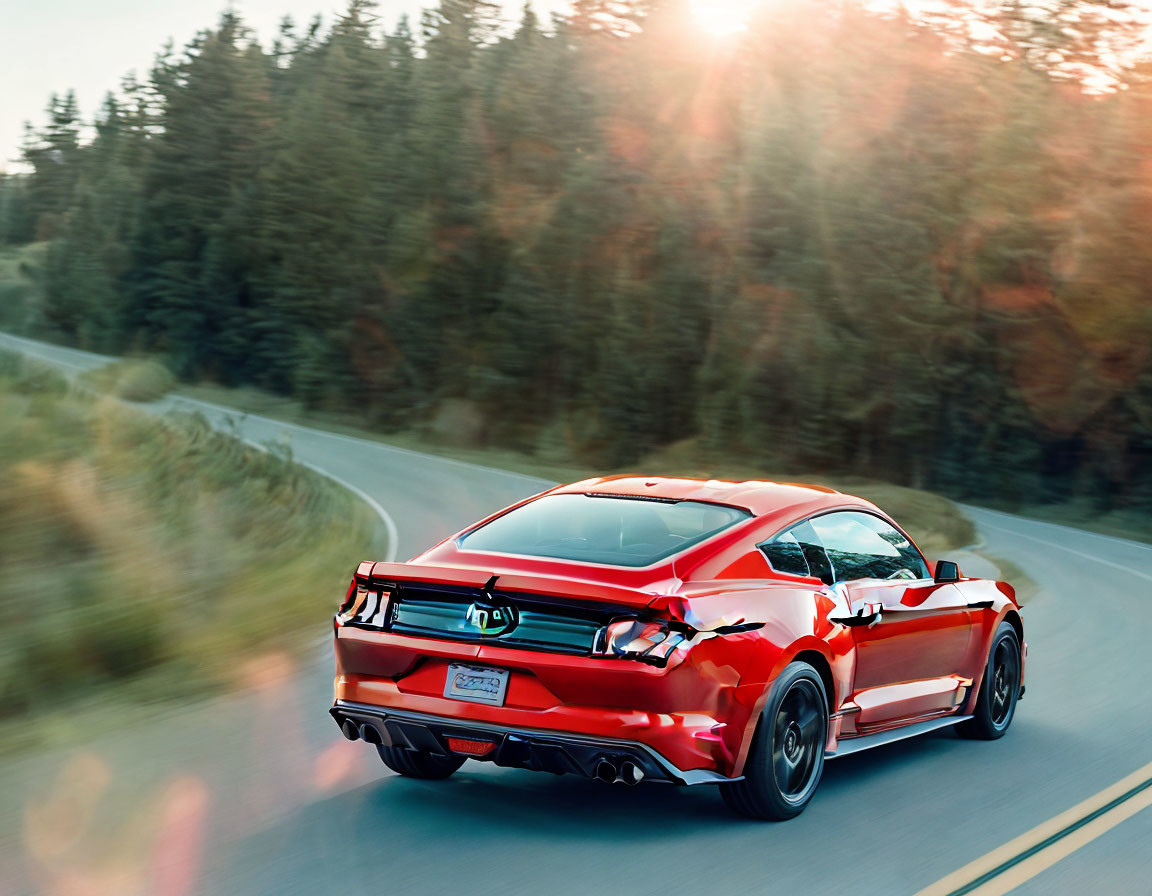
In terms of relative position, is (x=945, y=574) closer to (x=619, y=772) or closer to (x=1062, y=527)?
(x=619, y=772)

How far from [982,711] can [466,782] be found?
3063mm

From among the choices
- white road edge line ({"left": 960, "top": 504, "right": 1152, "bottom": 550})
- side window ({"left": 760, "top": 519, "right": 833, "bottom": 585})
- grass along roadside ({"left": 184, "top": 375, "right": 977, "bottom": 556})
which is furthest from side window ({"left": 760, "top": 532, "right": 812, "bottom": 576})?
white road edge line ({"left": 960, "top": 504, "right": 1152, "bottom": 550})

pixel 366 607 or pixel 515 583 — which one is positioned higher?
pixel 515 583

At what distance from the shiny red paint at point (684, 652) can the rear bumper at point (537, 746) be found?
30 millimetres

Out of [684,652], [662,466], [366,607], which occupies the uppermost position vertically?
[684,652]

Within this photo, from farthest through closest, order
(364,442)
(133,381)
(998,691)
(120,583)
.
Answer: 1. (133,381)
2. (364,442)
3. (120,583)
4. (998,691)

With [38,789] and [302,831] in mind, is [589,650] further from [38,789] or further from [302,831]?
[38,789]

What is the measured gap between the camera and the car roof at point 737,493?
21.0ft

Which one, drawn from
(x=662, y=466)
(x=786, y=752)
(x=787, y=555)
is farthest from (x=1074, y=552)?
(x=786, y=752)

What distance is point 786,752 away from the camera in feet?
19.3

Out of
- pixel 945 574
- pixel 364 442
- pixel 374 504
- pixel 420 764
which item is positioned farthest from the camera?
pixel 364 442

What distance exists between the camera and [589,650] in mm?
5355

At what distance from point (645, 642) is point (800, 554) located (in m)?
1.22

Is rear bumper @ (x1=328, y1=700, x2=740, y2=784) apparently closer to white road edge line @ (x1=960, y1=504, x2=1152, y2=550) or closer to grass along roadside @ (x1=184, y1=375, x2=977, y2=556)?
grass along roadside @ (x1=184, y1=375, x2=977, y2=556)
